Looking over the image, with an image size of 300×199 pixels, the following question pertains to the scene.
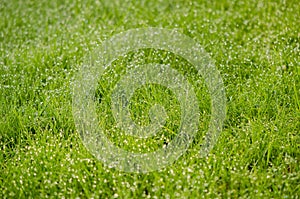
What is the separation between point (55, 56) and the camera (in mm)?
6266

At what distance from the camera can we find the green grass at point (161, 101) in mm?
4047

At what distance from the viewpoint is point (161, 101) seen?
504 cm

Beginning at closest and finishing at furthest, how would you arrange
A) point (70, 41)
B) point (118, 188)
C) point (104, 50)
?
point (118, 188), point (104, 50), point (70, 41)

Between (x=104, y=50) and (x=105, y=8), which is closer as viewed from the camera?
(x=104, y=50)

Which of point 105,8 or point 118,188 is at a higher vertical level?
point 105,8

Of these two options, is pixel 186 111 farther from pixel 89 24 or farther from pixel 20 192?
pixel 89 24

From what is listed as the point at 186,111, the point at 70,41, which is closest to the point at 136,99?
the point at 186,111

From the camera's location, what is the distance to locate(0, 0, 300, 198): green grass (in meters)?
4.05

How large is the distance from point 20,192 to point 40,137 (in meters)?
0.80

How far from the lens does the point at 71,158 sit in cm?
435

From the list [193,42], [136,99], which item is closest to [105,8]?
[193,42]

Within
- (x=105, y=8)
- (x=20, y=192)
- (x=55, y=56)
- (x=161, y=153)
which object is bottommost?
(x=20, y=192)

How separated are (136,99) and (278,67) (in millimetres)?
1679

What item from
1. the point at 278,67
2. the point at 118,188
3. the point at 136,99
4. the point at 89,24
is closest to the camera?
the point at 118,188
